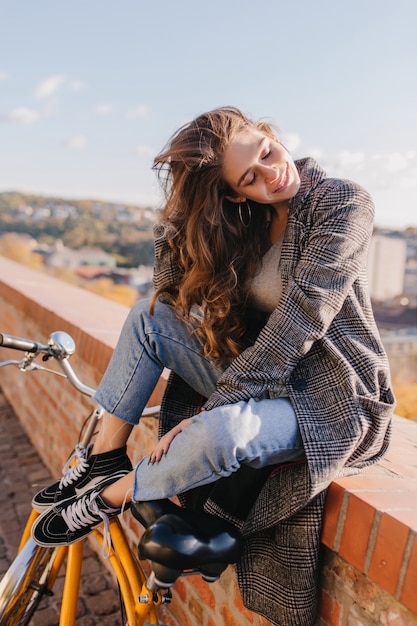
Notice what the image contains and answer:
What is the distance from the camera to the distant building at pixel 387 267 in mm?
27642

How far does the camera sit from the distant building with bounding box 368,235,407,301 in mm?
27642

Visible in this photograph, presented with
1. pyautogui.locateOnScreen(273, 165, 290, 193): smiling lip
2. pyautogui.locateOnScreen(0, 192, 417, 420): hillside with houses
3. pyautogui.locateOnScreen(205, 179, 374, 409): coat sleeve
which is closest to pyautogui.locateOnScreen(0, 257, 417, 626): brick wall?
pyautogui.locateOnScreen(205, 179, 374, 409): coat sleeve

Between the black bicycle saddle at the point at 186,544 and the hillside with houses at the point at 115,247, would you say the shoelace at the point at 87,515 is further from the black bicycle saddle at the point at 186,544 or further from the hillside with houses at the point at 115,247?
the hillside with houses at the point at 115,247

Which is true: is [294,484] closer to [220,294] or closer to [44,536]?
[220,294]

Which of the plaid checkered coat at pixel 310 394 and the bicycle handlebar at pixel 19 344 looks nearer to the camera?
the plaid checkered coat at pixel 310 394

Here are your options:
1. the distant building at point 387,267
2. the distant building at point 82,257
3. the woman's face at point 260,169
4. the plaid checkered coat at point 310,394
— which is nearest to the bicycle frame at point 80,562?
the plaid checkered coat at point 310,394

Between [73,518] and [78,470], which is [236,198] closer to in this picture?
[78,470]

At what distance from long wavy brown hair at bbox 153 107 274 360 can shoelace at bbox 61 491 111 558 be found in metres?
0.53

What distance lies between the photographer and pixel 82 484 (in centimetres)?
181

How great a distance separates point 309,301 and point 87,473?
86 centimetres

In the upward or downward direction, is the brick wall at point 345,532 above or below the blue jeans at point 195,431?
below

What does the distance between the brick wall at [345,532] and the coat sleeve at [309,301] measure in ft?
1.07

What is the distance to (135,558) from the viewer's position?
5.81 ft

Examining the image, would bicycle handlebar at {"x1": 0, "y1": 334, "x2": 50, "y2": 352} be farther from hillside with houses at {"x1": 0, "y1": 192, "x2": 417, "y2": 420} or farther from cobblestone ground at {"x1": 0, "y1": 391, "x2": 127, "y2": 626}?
hillside with houses at {"x1": 0, "y1": 192, "x2": 417, "y2": 420}
